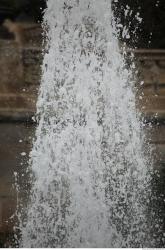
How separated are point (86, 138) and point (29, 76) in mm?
571

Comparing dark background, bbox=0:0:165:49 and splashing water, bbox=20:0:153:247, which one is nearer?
splashing water, bbox=20:0:153:247

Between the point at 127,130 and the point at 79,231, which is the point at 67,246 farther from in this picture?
the point at 127,130

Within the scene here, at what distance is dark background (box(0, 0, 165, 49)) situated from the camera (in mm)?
3412

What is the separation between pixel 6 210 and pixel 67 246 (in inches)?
18.5

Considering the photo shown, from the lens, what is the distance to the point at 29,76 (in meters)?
3.53

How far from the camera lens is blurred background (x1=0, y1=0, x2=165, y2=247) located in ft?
11.2

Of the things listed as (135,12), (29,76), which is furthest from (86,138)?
(135,12)

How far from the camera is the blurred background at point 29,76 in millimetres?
3402

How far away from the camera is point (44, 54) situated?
11.4 ft

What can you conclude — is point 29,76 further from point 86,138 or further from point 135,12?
point 135,12

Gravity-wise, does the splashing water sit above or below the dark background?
below

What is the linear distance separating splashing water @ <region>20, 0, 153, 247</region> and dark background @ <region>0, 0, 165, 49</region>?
0.27ft

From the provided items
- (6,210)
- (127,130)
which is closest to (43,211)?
(6,210)

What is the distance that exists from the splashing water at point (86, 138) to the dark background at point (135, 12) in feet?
0.27
